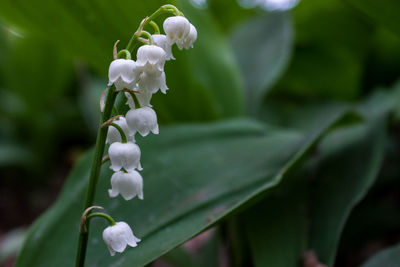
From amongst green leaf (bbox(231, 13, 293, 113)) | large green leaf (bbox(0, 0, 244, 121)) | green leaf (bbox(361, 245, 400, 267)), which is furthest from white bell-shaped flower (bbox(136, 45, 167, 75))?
green leaf (bbox(231, 13, 293, 113))

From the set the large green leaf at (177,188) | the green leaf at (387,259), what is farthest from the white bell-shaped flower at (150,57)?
the green leaf at (387,259)

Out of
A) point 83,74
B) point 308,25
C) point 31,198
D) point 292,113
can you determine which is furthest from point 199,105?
point 31,198

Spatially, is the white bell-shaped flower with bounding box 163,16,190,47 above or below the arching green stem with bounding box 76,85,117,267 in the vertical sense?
above

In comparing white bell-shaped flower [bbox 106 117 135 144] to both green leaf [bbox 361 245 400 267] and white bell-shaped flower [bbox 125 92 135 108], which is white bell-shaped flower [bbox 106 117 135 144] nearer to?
white bell-shaped flower [bbox 125 92 135 108]

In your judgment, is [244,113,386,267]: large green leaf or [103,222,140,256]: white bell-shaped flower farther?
[244,113,386,267]: large green leaf

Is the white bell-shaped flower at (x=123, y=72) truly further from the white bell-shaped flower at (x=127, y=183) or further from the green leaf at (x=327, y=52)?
the green leaf at (x=327, y=52)

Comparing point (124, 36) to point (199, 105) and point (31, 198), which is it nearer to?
point (199, 105)
